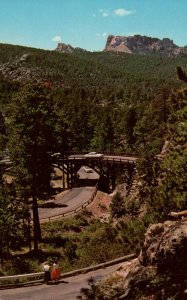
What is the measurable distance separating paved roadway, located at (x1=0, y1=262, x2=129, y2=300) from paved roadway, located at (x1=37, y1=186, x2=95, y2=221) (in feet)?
96.5

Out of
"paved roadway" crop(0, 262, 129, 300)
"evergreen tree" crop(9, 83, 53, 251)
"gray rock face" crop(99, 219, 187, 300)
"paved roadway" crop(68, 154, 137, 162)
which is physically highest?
"evergreen tree" crop(9, 83, 53, 251)

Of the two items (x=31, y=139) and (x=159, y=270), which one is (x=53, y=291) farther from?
(x=31, y=139)

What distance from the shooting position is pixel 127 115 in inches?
3974

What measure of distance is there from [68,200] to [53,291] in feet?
133

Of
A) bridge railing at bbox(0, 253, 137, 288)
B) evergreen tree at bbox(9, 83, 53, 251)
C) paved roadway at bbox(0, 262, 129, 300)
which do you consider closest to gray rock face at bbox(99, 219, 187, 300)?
paved roadway at bbox(0, 262, 129, 300)

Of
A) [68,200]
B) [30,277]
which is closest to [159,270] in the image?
[30,277]

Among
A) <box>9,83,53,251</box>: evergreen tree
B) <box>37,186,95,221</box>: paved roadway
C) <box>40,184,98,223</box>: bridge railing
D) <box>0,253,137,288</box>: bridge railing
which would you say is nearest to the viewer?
<box>0,253,137,288</box>: bridge railing

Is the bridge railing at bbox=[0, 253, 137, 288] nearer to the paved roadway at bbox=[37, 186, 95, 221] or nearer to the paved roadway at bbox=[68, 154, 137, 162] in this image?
the paved roadway at bbox=[37, 186, 95, 221]

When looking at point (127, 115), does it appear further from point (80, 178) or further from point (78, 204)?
point (78, 204)

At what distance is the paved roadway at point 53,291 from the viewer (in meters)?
21.7

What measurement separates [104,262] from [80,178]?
171ft

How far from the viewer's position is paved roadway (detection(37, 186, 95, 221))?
184 ft

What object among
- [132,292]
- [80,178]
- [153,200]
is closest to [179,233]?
[132,292]

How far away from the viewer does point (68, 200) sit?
2472 inches
